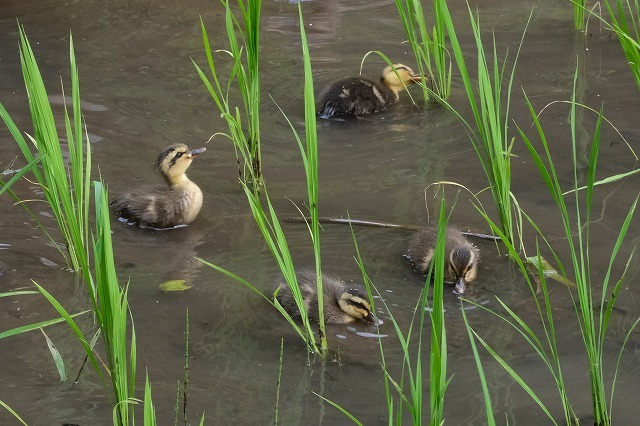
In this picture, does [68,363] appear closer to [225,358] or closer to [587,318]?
[225,358]

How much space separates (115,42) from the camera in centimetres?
632

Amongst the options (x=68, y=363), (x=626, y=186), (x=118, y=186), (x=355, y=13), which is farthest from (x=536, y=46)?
(x=68, y=363)

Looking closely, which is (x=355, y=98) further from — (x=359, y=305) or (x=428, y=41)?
(x=359, y=305)

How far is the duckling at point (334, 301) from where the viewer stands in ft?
11.8

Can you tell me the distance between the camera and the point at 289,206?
14.6 ft

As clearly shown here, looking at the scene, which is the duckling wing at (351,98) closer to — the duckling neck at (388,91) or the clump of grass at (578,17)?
the duckling neck at (388,91)

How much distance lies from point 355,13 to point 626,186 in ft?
9.08

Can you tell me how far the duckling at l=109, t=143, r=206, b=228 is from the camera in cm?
432

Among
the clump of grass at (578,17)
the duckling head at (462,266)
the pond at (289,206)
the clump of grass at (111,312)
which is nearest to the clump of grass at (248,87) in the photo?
the pond at (289,206)

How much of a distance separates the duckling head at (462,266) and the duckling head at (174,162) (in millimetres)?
1257

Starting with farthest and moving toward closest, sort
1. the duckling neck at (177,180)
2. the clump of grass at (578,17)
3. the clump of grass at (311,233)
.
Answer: the clump of grass at (578,17)
the duckling neck at (177,180)
the clump of grass at (311,233)

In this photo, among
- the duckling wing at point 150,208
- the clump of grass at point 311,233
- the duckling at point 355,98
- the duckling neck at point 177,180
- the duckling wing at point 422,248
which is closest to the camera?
the clump of grass at point 311,233

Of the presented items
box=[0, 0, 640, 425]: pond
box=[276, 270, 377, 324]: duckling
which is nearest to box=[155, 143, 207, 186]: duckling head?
box=[0, 0, 640, 425]: pond

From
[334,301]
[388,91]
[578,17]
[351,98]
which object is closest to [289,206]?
[334,301]
